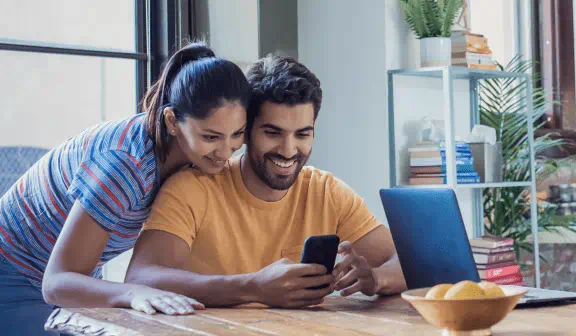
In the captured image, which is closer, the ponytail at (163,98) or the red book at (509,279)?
the ponytail at (163,98)

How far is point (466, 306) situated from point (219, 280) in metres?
0.69

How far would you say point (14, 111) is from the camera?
117 inches

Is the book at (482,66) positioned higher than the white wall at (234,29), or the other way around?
the white wall at (234,29)

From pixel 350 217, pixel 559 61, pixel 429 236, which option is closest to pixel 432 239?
pixel 429 236

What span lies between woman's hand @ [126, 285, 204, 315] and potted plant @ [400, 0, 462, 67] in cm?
228

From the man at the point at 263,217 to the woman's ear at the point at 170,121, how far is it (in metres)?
0.13

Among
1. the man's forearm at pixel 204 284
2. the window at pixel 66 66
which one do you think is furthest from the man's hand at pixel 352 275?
the window at pixel 66 66

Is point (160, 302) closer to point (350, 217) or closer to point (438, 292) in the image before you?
point (438, 292)

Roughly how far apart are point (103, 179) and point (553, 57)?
3819 mm

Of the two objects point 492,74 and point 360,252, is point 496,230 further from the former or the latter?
→ point 360,252

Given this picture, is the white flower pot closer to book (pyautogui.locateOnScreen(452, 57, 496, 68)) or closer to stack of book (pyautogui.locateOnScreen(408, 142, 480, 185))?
book (pyautogui.locateOnScreen(452, 57, 496, 68))

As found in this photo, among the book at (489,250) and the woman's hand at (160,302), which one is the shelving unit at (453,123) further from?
the woman's hand at (160,302)

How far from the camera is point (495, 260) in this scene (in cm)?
363

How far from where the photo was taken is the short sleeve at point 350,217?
2176 mm
